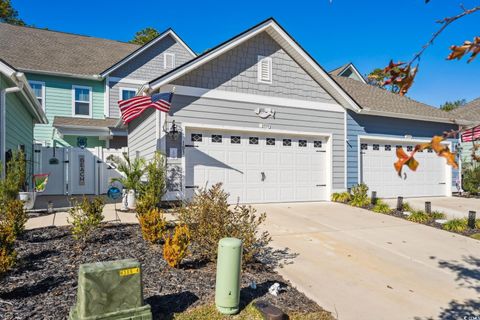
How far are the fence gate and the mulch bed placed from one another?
25.4 feet

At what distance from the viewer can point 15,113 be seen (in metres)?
9.31

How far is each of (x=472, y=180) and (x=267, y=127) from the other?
33.1 feet

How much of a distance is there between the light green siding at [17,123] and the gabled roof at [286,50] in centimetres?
338

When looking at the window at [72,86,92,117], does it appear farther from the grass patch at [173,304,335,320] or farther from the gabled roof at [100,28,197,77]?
the grass patch at [173,304,335,320]

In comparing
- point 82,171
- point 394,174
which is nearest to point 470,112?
point 394,174

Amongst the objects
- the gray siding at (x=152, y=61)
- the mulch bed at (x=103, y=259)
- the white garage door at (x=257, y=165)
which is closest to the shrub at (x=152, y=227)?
the mulch bed at (x=103, y=259)

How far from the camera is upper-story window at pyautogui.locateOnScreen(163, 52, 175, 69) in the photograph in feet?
57.3

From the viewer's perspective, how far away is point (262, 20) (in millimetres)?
9836

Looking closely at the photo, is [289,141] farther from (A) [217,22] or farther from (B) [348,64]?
(B) [348,64]

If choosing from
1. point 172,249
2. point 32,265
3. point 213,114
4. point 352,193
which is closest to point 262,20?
point 213,114

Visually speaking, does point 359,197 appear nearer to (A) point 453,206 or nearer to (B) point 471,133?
(A) point 453,206

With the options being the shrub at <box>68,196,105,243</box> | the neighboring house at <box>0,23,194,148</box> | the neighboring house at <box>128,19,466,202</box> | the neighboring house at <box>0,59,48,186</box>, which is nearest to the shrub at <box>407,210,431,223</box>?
the neighboring house at <box>128,19,466,202</box>

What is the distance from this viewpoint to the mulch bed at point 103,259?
10.8 feet

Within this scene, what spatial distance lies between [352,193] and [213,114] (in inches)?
225
